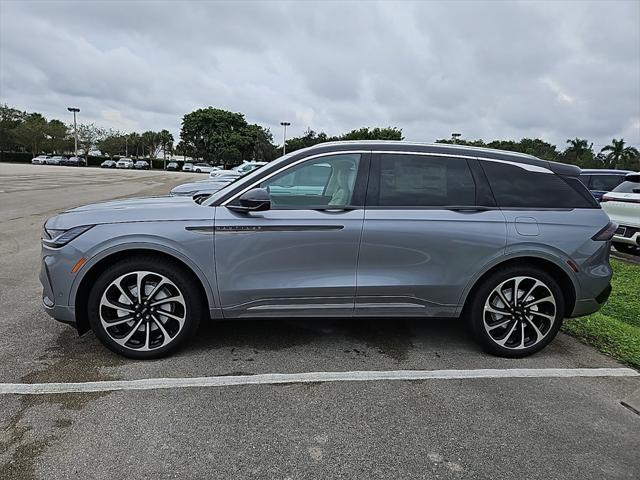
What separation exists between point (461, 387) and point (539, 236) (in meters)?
1.39

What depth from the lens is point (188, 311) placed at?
133 inches

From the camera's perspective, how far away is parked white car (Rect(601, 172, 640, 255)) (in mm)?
7469

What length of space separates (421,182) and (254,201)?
138 cm

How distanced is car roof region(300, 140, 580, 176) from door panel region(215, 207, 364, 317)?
0.58 metres

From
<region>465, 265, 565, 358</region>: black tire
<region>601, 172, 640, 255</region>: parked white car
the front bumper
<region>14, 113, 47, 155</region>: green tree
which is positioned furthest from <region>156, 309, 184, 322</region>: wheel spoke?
<region>14, 113, 47, 155</region>: green tree

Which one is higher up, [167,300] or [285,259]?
[285,259]

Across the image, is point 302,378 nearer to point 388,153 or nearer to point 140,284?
point 140,284

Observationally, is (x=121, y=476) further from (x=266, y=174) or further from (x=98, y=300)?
(x=266, y=174)

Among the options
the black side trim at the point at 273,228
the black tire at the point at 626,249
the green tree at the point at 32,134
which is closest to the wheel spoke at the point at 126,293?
the black side trim at the point at 273,228

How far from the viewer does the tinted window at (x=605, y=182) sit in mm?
10570

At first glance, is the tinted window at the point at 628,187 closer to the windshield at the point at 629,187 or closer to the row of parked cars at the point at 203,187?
the windshield at the point at 629,187

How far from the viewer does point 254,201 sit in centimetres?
326

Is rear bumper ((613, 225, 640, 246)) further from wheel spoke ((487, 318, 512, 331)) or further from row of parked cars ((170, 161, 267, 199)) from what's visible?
row of parked cars ((170, 161, 267, 199))

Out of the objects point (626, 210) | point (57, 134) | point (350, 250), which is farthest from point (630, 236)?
point (57, 134)
